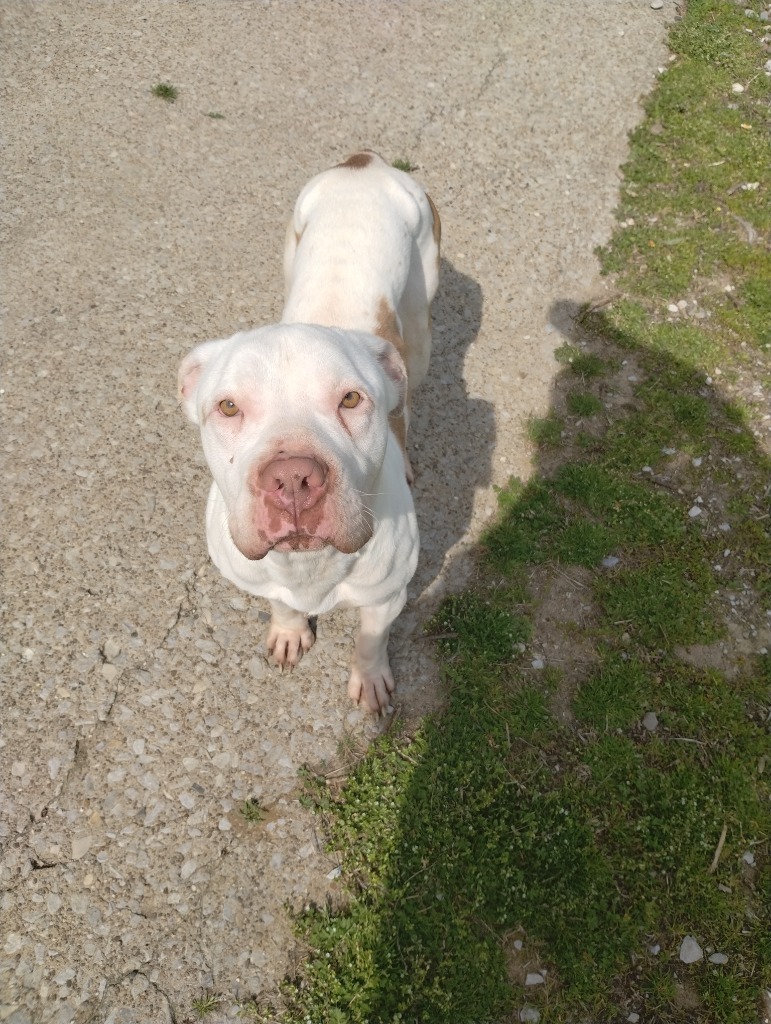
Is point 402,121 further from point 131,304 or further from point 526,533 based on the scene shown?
point 526,533

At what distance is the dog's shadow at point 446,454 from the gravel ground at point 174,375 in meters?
0.02

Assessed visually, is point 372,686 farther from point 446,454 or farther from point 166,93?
point 166,93

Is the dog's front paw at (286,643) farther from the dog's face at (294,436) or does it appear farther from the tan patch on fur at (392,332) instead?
the dog's face at (294,436)

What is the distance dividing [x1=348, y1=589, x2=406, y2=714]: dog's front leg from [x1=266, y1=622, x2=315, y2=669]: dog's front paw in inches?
13.0

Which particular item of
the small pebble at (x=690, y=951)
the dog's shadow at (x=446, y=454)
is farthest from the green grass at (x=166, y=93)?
the small pebble at (x=690, y=951)

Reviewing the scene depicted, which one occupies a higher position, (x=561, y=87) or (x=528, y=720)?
(x=561, y=87)

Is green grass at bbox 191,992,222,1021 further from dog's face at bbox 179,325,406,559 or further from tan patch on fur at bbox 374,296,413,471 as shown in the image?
tan patch on fur at bbox 374,296,413,471

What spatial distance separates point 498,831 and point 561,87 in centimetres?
729

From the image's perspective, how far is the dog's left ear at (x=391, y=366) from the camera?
294 centimetres

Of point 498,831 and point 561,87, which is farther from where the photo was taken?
point 561,87

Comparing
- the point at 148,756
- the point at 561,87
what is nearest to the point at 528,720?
the point at 148,756

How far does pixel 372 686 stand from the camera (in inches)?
156

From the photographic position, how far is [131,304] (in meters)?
5.40

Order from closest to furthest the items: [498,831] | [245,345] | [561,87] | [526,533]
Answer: [245,345]
[498,831]
[526,533]
[561,87]
